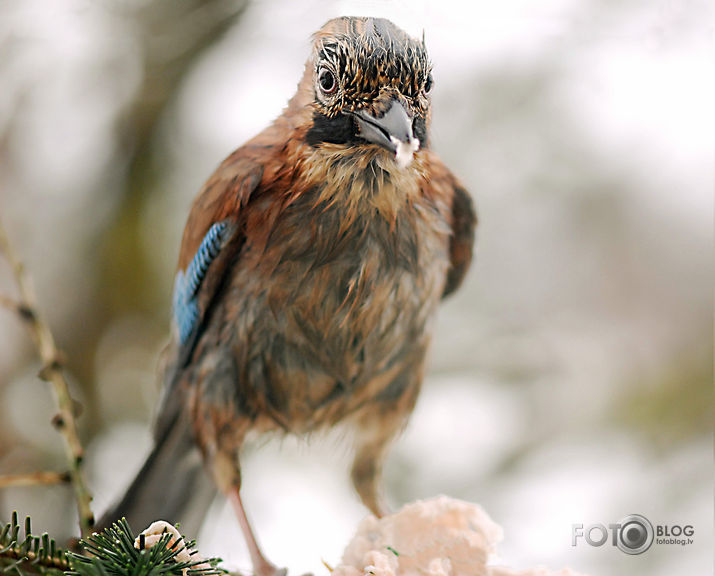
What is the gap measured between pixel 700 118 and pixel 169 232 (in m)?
0.91

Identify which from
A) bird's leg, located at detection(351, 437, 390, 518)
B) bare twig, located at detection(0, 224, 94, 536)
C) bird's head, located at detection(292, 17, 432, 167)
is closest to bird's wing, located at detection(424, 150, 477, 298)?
bird's head, located at detection(292, 17, 432, 167)

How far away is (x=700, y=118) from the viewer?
1021 mm

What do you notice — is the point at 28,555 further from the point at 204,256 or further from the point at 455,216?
the point at 455,216

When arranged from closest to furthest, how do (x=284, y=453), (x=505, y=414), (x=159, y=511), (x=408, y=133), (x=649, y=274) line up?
1. (x=408, y=133)
2. (x=159, y=511)
3. (x=284, y=453)
4. (x=649, y=274)
5. (x=505, y=414)

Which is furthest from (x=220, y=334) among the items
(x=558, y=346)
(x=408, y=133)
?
(x=558, y=346)

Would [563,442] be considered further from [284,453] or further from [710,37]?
[710,37]

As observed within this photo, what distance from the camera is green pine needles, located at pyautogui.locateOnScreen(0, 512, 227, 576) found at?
50cm

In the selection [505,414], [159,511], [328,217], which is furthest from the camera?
[505,414]

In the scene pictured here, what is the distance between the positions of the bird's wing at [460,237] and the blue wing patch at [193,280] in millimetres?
280

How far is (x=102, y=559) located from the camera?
512 mm

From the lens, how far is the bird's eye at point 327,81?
668 millimetres

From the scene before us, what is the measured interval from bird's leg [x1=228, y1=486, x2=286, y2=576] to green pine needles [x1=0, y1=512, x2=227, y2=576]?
26 centimetres

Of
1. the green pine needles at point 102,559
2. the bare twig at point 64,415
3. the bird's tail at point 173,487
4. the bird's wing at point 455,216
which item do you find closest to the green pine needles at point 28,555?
the green pine needles at point 102,559

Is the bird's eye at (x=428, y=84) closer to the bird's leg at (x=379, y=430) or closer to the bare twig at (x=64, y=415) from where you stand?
the bird's leg at (x=379, y=430)
